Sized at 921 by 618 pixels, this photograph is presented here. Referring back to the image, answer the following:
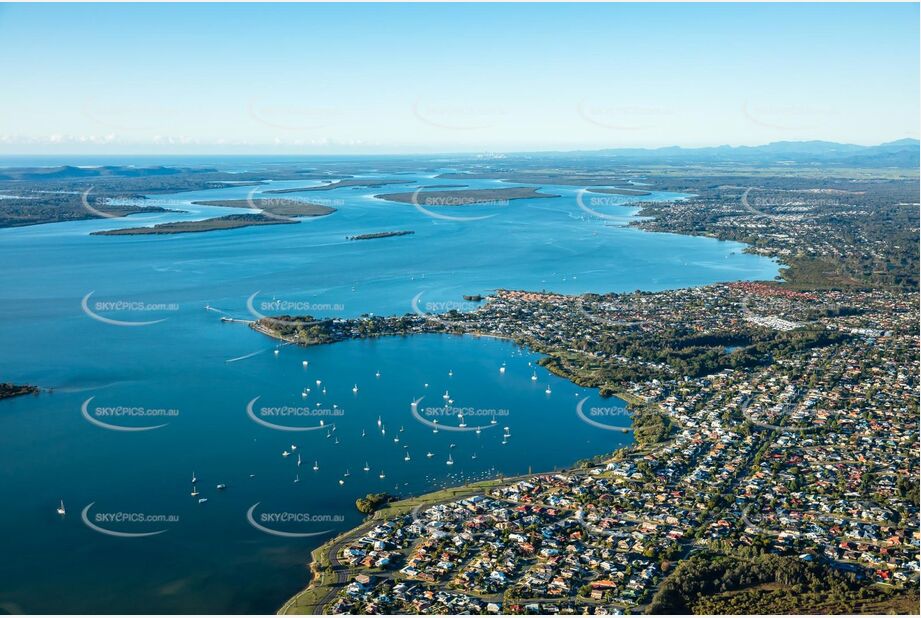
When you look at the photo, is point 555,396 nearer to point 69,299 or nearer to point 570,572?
point 570,572

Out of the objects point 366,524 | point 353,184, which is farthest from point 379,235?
point 353,184

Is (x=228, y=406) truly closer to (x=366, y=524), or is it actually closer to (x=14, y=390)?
(x=14, y=390)

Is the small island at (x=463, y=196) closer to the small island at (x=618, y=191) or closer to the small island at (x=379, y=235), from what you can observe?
the small island at (x=618, y=191)

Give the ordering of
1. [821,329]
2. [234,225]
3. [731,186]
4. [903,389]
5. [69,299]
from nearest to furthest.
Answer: [903,389] → [821,329] → [69,299] → [234,225] → [731,186]

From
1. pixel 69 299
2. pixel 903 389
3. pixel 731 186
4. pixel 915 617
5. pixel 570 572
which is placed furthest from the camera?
pixel 731 186

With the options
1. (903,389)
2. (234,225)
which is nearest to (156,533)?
(903,389)

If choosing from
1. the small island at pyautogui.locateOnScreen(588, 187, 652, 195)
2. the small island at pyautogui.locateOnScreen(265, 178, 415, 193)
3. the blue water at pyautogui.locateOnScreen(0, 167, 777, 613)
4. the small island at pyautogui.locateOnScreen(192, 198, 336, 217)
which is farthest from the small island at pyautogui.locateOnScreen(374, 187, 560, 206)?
the blue water at pyautogui.locateOnScreen(0, 167, 777, 613)

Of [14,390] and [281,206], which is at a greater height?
[281,206]

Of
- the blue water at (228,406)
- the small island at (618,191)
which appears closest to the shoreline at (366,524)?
the blue water at (228,406)
